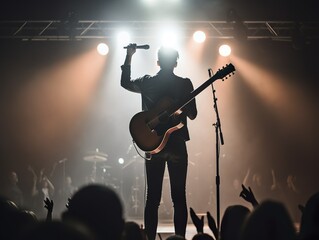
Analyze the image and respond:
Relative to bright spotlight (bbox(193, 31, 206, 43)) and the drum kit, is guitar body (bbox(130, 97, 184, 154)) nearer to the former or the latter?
bright spotlight (bbox(193, 31, 206, 43))

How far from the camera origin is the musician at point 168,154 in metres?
4.82

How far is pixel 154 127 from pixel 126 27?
667cm

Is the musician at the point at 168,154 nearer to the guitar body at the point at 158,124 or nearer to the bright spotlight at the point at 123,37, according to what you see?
the guitar body at the point at 158,124

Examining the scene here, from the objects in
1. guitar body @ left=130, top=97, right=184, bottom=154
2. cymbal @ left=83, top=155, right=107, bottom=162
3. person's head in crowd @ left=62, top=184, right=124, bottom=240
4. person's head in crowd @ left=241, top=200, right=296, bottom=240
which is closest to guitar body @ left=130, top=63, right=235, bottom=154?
guitar body @ left=130, top=97, right=184, bottom=154

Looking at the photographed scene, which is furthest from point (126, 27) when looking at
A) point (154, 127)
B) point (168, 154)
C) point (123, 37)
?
point (168, 154)

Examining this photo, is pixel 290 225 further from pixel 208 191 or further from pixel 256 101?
pixel 256 101

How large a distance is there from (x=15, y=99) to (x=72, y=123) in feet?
5.61

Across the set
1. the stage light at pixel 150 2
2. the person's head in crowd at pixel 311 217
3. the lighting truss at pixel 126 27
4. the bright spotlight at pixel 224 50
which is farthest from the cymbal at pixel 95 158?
the person's head in crowd at pixel 311 217

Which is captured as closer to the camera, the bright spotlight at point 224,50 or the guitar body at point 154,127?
the guitar body at point 154,127

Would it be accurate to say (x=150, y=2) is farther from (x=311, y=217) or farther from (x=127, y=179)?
(x=311, y=217)

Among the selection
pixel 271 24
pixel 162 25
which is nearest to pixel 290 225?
pixel 162 25

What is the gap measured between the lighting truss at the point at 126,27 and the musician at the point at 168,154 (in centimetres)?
593

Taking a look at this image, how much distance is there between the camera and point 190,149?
1373cm

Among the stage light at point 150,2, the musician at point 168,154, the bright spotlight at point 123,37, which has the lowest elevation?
the musician at point 168,154
